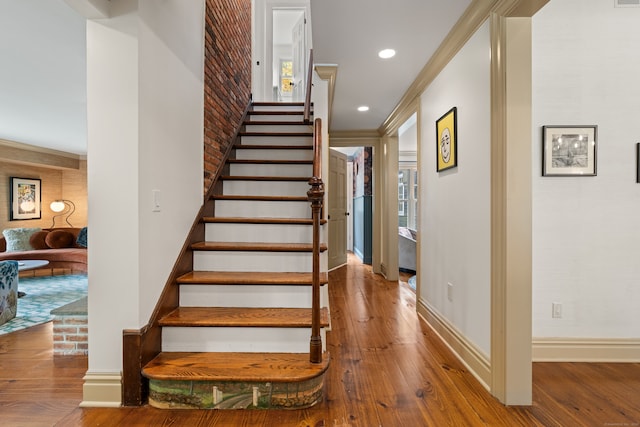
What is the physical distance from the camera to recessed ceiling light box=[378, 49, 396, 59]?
8.32ft

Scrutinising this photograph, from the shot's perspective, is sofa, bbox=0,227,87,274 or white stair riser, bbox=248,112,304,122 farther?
sofa, bbox=0,227,87,274

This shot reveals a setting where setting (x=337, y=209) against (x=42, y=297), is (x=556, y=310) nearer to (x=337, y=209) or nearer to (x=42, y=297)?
(x=337, y=209)

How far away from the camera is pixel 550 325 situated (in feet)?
7.14

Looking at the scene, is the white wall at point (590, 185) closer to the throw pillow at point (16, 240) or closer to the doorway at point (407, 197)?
the doorway at point (407, 197)

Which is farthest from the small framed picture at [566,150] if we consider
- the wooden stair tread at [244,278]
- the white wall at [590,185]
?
the wooden stair tread at [244,278]

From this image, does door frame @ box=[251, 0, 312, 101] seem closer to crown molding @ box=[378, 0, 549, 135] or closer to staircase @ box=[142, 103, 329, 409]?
crown molding @ box=[378, 0, 549, 135]

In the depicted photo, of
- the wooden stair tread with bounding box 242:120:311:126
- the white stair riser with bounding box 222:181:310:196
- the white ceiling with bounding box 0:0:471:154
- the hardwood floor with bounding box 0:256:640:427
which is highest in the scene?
the white ceiling with bounding box 0:0:471:154

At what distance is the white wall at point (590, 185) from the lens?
2.16 m

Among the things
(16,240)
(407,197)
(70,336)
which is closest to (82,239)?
(16,240)

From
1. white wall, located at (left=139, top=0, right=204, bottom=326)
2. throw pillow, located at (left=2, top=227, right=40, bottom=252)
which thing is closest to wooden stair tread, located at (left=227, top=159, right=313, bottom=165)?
white wall, located at (left=139, top=0, right=204, bottom=326)

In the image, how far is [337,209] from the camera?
5754 mm

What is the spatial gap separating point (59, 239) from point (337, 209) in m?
5.03

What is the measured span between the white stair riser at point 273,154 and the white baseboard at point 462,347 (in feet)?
6.42

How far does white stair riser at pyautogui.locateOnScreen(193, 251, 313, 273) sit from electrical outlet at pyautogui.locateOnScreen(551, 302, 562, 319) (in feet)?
6.04
